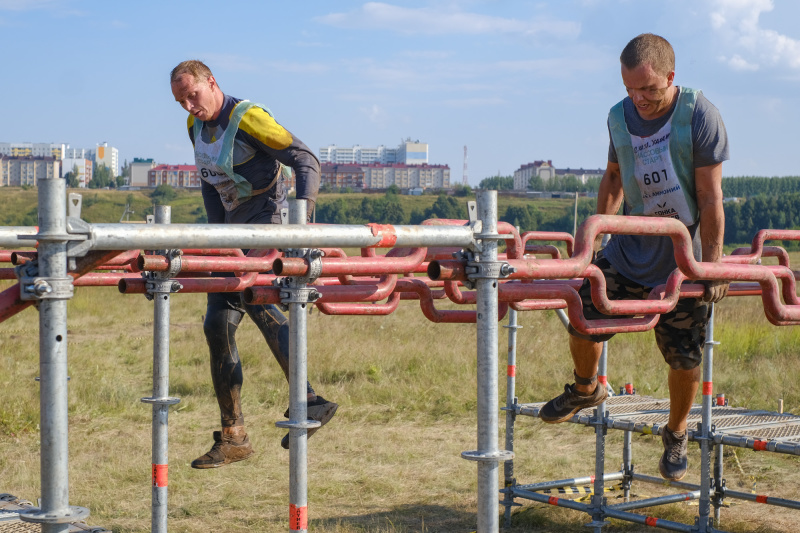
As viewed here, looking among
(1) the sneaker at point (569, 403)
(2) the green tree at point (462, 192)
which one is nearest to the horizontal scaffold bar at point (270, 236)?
(1) the sneaker at point (569, 403)

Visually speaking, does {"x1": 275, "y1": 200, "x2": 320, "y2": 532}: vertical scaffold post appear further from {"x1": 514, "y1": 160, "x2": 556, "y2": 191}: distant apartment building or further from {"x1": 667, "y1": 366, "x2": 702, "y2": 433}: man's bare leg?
{"x1": 514, "y1": 160, "x2": 556, "y2": 191}: distant apartment building

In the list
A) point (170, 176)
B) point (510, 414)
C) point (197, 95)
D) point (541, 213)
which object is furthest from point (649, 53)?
point (170, 176)

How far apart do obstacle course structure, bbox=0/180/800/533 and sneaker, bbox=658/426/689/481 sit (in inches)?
36.8

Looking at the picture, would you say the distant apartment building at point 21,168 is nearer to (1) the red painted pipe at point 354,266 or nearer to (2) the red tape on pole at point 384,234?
(1) the red painted pipe at point 354,266

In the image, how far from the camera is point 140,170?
16725 cm

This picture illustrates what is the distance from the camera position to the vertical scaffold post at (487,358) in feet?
9.07

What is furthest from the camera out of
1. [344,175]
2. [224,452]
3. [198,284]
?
[344,175]

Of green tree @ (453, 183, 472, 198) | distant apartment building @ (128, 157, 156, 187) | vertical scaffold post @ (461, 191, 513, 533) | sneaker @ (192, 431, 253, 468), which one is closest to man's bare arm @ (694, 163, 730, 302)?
vertical scaffold post @ (461, 191, 513, 533)

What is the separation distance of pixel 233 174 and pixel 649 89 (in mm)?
1949

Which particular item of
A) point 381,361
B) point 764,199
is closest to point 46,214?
point 381,361

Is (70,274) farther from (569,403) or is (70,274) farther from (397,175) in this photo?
(397,175)

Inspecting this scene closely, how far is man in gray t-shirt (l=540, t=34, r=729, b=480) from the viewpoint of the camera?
389 cm

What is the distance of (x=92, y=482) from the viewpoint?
6.96m

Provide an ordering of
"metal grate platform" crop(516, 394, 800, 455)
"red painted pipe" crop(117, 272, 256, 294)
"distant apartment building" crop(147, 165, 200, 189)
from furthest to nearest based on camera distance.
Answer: "distant apartment building" crop(147, 165, 200, 189) < "metal grate platform" crop(516, 394, 800, 455) < "red painted pipe" crop(117, 272, 256, 294)
